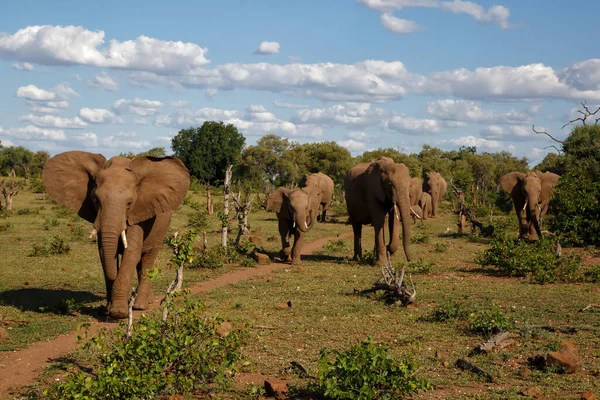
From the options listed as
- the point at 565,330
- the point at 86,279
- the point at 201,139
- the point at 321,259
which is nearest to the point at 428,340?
the point at 565,330

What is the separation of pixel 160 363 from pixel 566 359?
4825 mm

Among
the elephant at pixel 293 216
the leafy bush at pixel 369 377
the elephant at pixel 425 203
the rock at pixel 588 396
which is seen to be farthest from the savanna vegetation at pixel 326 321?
the elephant at pixel 425 203

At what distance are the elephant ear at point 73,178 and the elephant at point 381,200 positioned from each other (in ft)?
25.3

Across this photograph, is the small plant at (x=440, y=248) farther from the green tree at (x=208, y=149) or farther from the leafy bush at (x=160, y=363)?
the green tree at (x=208, y=149)

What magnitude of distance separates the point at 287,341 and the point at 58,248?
11889 millimetres

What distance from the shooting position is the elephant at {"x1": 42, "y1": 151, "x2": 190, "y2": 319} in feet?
38.7

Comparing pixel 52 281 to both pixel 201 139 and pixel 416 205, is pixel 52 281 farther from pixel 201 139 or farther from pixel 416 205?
pixel 201 139

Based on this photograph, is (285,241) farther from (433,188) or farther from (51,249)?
(433,188)

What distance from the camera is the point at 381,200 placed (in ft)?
62.5

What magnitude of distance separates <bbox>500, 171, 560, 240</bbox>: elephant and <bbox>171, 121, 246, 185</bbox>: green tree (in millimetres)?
41118

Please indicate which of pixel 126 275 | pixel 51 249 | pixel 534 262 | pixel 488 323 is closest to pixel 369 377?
pixel 488 323

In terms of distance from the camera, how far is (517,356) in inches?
381

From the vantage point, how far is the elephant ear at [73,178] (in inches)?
499

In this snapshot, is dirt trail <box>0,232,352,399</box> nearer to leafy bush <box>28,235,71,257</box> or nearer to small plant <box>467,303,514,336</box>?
small plant <box>467,303,514,336</box>
